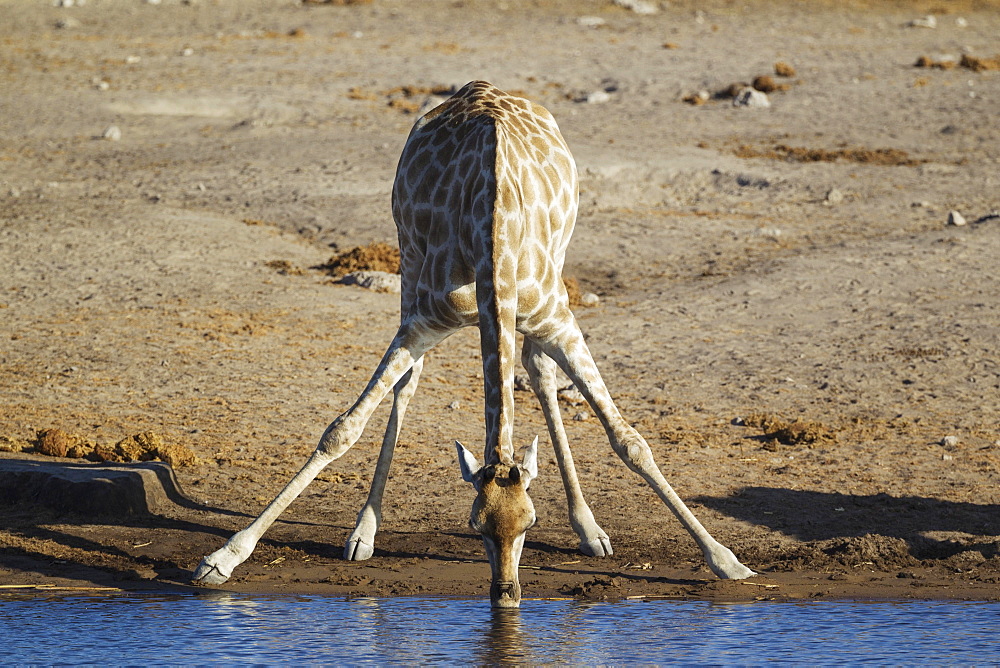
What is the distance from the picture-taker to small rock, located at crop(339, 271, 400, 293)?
13.5 m

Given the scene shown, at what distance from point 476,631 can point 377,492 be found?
1910mm

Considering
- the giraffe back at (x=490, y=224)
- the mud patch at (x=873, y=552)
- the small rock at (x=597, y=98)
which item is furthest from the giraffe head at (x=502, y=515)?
the small rock at (x=597, y=98)

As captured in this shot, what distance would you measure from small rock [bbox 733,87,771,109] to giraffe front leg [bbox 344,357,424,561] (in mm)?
14862

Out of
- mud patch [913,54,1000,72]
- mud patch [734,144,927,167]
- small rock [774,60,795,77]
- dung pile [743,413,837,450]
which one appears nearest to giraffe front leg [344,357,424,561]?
dung pile [743,413,837,450]

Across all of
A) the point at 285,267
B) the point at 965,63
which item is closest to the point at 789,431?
the point at 285,267

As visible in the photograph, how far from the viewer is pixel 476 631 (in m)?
6.22

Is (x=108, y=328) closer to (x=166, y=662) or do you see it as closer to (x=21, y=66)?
(x=166, y=662)

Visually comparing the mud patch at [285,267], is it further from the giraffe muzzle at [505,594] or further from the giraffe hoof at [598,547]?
the giraffe muzzle at [505,594]

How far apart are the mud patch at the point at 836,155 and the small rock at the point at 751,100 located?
2.55 meters

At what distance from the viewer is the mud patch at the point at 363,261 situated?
1412cm

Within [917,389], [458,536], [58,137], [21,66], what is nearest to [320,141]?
[58,137]

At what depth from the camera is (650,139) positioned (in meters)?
19.8

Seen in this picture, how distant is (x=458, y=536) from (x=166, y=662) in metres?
2.54

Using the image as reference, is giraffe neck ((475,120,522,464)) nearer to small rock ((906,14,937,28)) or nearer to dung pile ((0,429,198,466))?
dung pile ((0,429,198,466))
